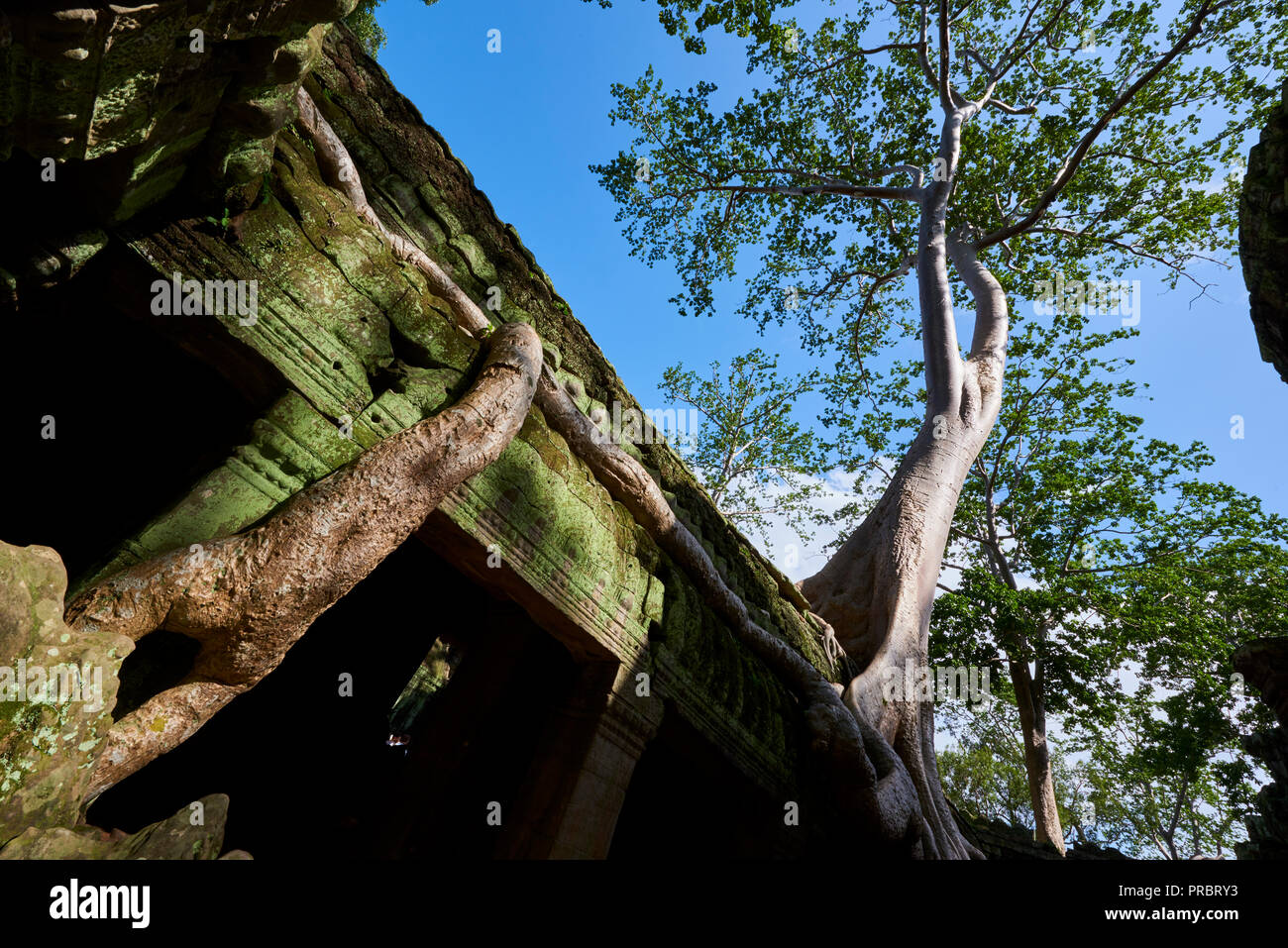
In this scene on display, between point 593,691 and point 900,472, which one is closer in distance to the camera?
point 593,691

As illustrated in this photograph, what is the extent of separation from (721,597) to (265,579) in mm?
2404

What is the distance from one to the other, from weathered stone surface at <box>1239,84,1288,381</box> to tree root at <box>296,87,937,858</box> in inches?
266

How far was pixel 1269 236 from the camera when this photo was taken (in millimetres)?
6418

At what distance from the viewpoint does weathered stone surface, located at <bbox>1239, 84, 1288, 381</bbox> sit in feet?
20.2

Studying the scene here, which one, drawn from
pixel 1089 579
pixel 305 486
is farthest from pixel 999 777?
pixel 305 486

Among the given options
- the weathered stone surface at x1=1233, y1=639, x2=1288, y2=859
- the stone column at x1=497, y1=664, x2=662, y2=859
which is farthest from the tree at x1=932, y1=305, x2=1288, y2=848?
the stone column at x1=497, y1=664, x2=662, y2=859

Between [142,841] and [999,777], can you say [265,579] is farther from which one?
[999,777]

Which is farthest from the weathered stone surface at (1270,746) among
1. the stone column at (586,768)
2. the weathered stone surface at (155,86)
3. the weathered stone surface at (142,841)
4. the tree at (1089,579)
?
the weathered stone surface at (155,86)

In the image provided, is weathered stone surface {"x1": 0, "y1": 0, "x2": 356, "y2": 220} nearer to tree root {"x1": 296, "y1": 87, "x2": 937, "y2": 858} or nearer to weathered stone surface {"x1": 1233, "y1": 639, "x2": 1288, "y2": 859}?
tree root {"x1": 296, "y1": 87, "x2": 937, "y2": 858}
